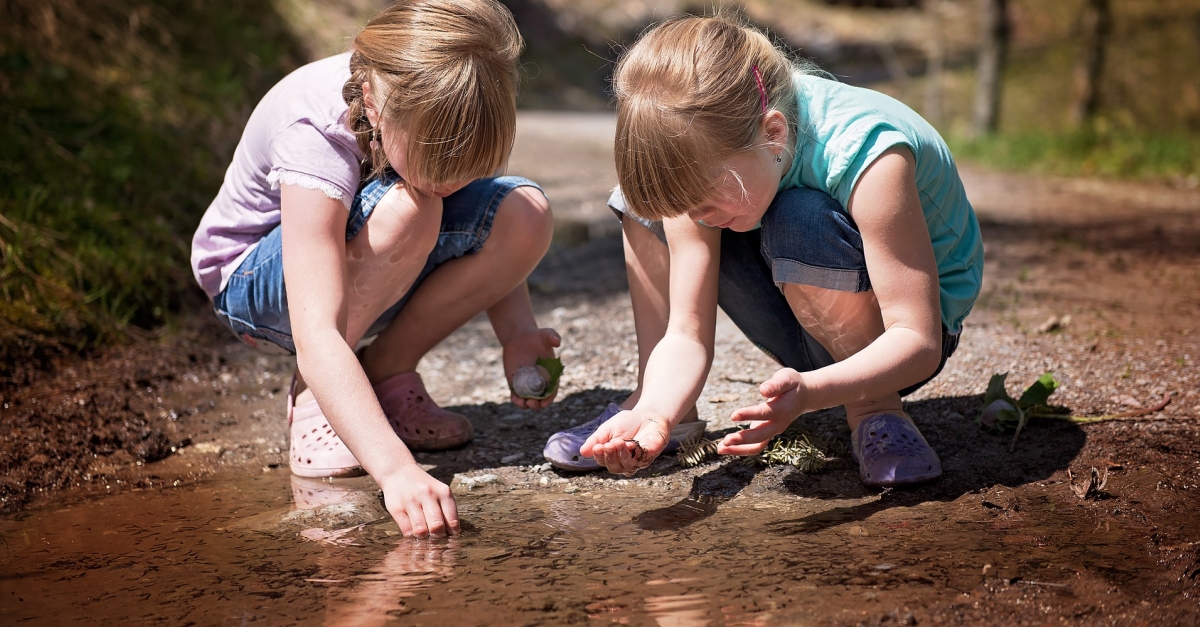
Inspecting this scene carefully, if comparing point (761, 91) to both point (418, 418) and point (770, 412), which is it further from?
point (418, 418)

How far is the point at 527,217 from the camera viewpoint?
Answer: 95.7 inches

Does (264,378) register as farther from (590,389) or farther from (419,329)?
(590,389)

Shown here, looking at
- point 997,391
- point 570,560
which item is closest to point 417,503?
point 570,560

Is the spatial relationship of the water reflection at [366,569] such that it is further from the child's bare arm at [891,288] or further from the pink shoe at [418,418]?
the child's bare arm at [891,288]

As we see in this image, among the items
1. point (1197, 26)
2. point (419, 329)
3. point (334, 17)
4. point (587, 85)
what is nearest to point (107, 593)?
point (419, 329)

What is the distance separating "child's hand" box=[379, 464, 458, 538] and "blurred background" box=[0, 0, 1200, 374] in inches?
34.2

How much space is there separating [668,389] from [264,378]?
1573 millimetres

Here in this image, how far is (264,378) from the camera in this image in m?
3.06

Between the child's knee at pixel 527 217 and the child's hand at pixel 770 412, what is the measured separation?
34.1 inches

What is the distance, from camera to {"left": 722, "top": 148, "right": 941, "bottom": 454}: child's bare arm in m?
1.81

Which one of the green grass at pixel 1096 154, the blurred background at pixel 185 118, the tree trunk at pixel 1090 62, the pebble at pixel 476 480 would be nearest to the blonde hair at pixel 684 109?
the blurred background at pixel 185 118

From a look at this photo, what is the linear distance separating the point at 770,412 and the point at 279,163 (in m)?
1.13

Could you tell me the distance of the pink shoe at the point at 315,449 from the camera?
89.5 inches

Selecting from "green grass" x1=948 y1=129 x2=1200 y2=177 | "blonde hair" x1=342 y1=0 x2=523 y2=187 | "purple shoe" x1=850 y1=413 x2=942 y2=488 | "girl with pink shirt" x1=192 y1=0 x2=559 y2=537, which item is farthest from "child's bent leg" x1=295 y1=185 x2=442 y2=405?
"green grass" x1=948 y1=129 x2=1200 y2=177
